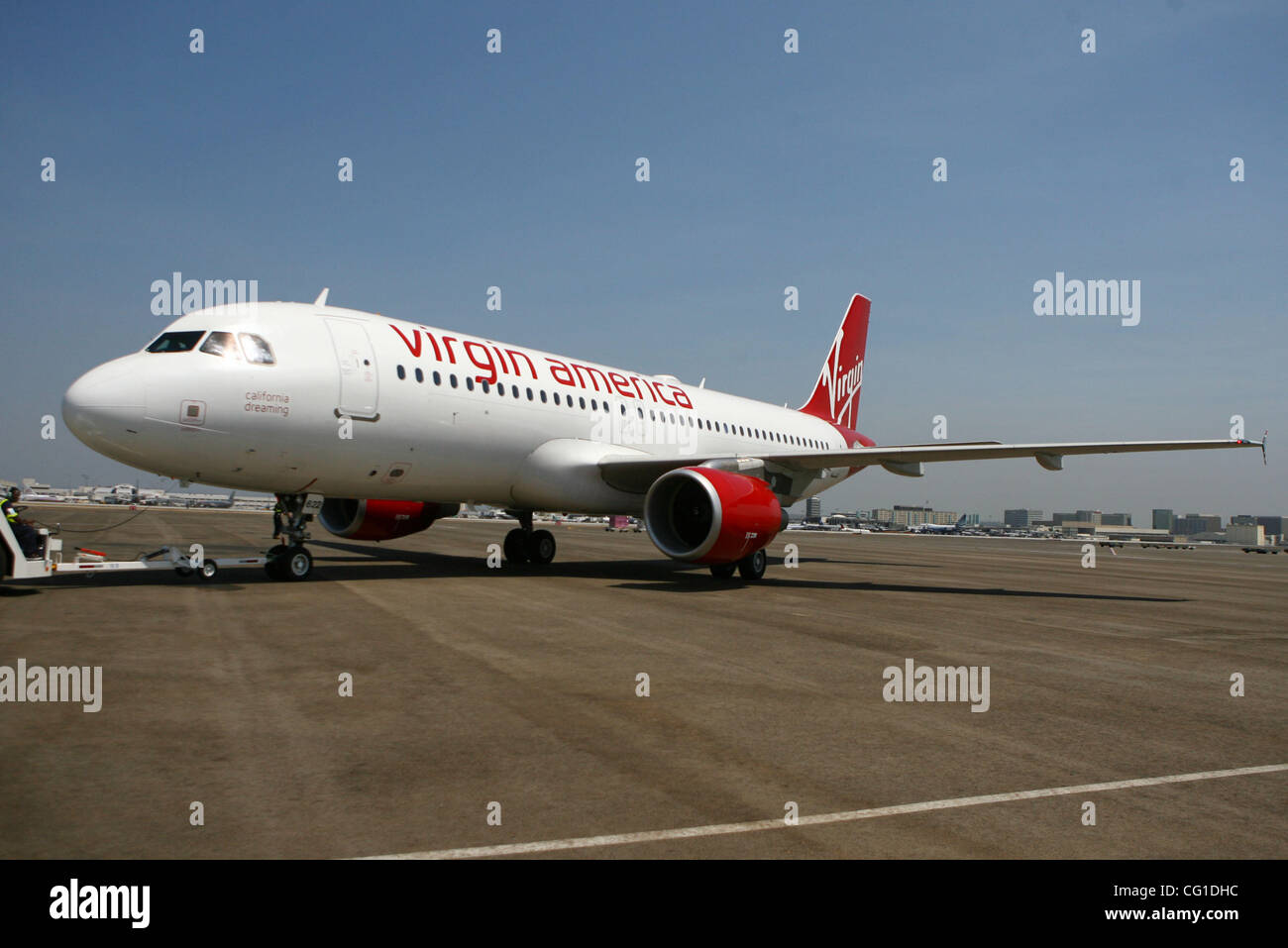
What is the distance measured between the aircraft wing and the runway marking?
11167 mm

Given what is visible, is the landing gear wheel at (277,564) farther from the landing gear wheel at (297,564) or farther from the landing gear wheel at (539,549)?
the landing gear wheel at (539,549)

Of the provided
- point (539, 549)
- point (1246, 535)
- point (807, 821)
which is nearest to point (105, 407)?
point (539, 549)

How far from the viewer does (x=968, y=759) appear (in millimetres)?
4816

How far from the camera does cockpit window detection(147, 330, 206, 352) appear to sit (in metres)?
11.7

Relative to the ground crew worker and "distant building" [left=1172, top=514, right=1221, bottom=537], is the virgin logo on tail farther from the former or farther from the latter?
"distant building" [left=1172, top=514, right=1221, bottom=537]

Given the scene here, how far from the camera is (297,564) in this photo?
13109mm

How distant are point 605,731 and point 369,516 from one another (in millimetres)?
13764

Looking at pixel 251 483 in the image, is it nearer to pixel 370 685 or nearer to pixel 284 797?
pixel 370 685

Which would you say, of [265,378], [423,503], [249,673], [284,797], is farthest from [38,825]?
[423,503]

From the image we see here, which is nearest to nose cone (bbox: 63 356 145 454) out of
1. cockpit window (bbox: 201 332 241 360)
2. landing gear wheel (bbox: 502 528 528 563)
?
cockpit window (bbox: 201 332 241 360)

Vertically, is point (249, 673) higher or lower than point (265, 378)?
lower

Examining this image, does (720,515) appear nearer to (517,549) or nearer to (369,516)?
(517,549)

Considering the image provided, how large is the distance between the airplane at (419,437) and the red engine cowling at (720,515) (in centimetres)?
4
